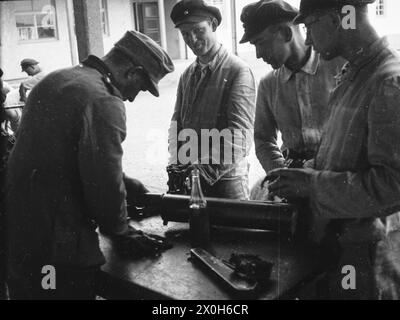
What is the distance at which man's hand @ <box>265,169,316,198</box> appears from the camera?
2.02m

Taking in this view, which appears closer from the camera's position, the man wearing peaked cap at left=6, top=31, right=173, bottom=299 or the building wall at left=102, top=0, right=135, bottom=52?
the man wearing peaked cap at left=6, top=31, right=173, bottom=299

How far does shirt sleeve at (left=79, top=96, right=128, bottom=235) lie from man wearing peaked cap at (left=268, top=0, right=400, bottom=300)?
2.44 feet

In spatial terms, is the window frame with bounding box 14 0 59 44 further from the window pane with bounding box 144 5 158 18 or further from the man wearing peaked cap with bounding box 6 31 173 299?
the man wearing peaked cap with bounding box 6 31 173 299

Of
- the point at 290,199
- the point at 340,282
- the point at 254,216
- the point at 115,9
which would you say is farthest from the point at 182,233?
the point at 115,9

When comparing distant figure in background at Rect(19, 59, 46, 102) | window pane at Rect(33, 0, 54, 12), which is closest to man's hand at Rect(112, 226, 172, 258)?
distant figure in background at Rect(19, 59, 46, 102)

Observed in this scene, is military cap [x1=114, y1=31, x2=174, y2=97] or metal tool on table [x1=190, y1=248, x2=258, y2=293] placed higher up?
military cap [x1=114, y1=31, x2=174, y2=97]

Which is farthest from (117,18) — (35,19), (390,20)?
(390,20)

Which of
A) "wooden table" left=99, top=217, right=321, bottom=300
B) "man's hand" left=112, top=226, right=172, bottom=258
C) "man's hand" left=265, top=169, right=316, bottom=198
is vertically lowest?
"wooden table" left=99, top=217, right=321, bottom=300

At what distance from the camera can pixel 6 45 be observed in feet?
46.4

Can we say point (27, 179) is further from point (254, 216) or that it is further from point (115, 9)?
point (115, 9)

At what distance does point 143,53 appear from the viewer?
2262 mm

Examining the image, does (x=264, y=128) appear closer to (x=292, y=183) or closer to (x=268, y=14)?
(x=268, y=14)

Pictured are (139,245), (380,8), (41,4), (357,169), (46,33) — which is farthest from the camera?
(380,8)

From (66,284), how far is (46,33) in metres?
15.3
